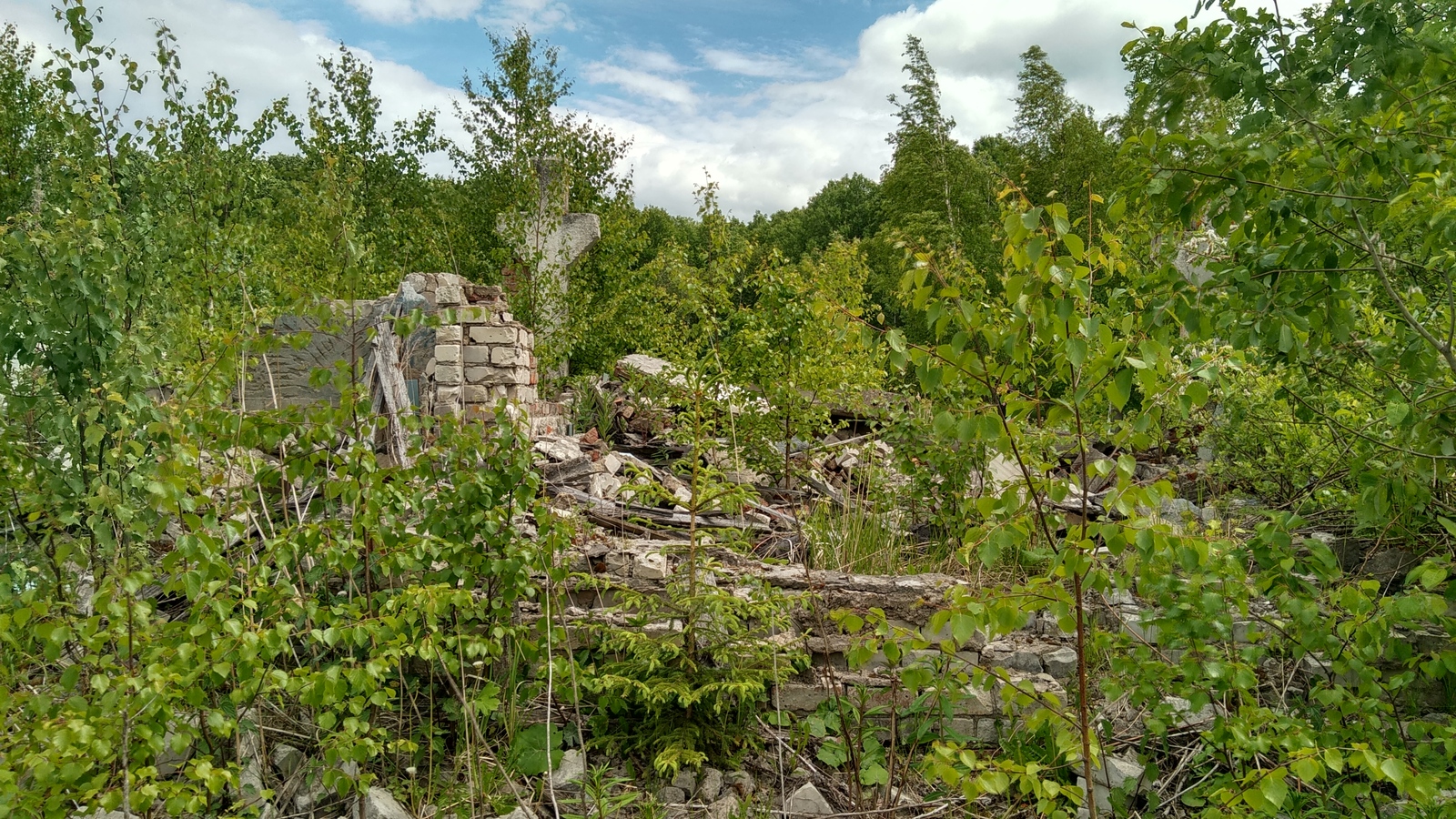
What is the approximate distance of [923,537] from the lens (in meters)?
5.55

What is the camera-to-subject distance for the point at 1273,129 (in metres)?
2.26

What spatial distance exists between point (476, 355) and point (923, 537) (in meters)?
4.28

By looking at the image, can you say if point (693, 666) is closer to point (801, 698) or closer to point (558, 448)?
point (801, 698)

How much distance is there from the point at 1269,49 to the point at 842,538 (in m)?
3.15

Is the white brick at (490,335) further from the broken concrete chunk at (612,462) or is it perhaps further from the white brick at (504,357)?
the broken concrete chunk at (612,462)

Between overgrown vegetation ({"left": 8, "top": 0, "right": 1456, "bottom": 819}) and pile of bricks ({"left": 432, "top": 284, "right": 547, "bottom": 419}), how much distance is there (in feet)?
6.60

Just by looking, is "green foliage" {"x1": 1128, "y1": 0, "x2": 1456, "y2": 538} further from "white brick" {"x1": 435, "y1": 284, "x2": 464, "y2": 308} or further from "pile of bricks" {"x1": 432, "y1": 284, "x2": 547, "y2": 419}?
"white brick" {"x1": 435, "y1": 284, "x2": 464, "y2": 308}

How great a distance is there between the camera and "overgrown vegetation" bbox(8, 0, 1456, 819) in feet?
6.54

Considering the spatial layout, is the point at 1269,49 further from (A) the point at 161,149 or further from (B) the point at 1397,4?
(A) the point at 161,149

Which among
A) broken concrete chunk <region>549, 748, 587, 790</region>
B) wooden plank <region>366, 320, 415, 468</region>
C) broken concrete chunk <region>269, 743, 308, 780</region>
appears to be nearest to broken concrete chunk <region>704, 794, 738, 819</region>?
broken concrete chunk <region>549, 748, 587, 790</region>

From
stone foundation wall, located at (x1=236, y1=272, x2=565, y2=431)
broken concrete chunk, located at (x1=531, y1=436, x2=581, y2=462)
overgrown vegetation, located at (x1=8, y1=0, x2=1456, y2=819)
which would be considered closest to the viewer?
overgrown vegetation, located at (x1=8, y1=0, x2=1456, y2=819)

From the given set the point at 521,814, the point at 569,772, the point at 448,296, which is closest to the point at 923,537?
the point at 569,772

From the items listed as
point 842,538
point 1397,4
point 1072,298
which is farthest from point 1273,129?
point 842,538

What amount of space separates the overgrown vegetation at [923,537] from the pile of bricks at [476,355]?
2.01 meters
